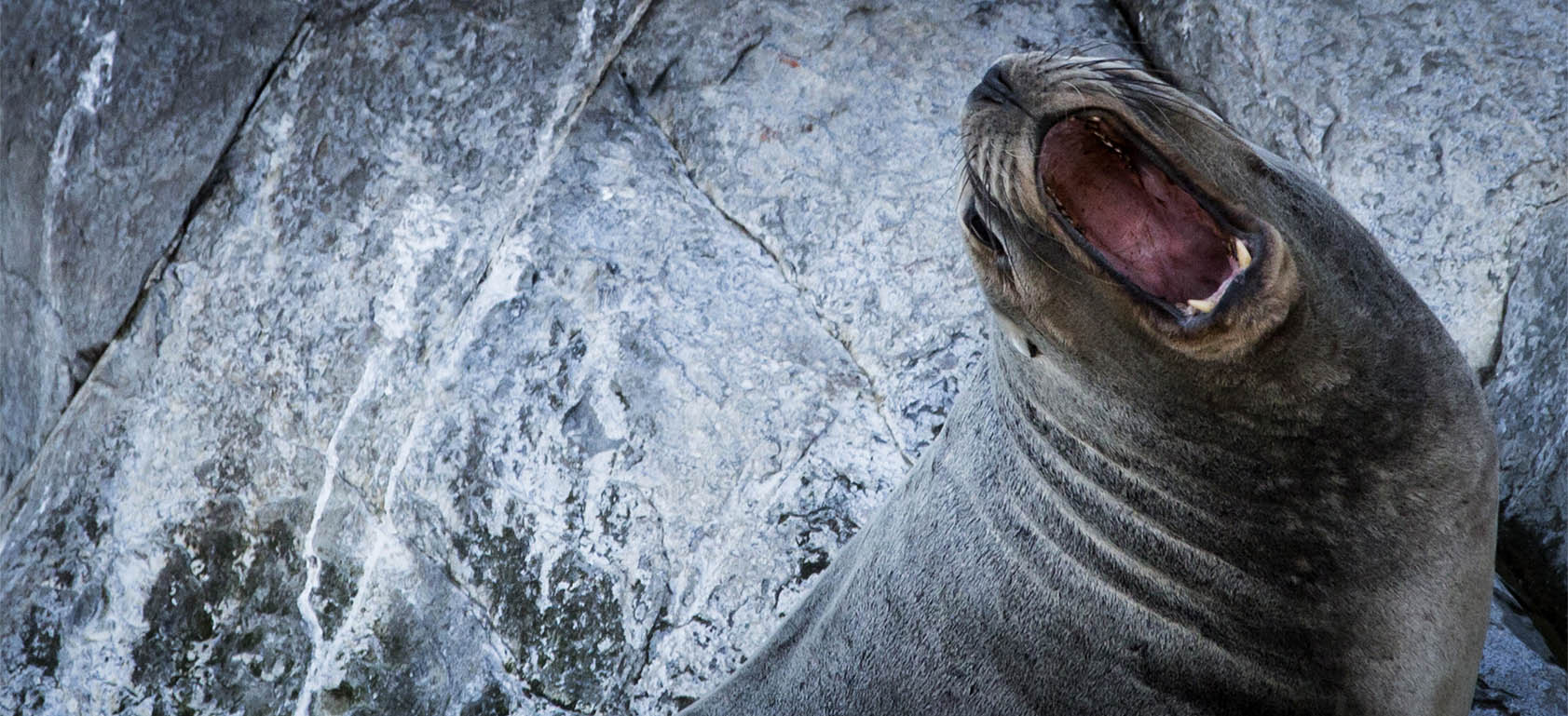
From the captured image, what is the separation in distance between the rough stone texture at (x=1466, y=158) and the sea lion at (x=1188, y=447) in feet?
3.77

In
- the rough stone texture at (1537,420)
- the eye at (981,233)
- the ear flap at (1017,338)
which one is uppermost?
the eye at (981,233)

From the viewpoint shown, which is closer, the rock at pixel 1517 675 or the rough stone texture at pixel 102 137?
the rock at pixel 1517 675

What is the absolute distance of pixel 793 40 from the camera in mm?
4188

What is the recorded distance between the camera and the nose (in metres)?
2.15

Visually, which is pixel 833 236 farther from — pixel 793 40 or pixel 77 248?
pixel 77 248

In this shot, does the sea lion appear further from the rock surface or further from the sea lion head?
the rock surface

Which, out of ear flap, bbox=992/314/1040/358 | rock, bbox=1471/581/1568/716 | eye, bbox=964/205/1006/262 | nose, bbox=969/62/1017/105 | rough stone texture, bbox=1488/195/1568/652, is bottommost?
rock, bbox=1471/581/1568/716

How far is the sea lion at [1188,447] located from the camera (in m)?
2.12

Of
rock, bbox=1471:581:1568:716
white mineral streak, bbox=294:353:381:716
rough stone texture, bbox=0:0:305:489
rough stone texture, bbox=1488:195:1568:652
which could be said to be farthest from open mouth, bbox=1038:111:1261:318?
rough stone texture, bbox=0:0:305:489

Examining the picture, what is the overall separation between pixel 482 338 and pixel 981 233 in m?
2.08

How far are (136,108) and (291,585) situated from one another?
1511 mm

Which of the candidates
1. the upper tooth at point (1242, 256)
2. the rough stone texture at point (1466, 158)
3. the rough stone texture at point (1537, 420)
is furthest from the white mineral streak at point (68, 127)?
the rough stone texture at point (1537, 420)

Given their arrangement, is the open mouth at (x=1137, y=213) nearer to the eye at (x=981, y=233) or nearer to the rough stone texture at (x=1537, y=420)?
the eye at (x=981, y=233)

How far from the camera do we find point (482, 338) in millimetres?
3977
